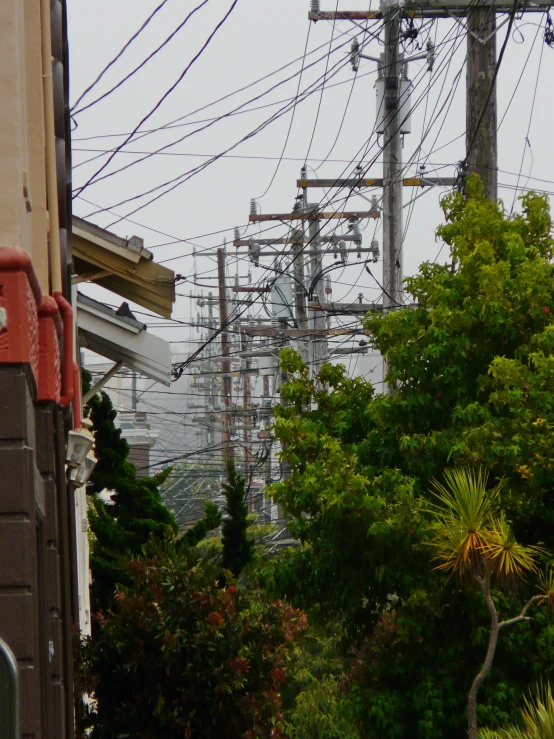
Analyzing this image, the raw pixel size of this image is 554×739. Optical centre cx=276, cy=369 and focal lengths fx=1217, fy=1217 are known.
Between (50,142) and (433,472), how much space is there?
464cm

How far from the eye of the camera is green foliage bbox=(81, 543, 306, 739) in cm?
977

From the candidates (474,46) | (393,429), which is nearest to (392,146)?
(474,46)

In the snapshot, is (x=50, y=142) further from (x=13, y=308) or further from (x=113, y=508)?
(x=113, y=508)

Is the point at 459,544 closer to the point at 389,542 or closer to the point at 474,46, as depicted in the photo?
the point at 389,542

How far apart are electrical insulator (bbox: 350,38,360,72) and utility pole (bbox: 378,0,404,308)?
1.50ft

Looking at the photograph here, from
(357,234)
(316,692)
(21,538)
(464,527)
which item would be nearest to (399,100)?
(464,527)

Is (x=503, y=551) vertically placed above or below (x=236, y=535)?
above

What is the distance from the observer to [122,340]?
46.5ft

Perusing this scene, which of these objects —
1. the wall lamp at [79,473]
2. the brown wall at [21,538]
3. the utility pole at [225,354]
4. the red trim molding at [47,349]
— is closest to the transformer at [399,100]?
the wall lamp at [79,473]

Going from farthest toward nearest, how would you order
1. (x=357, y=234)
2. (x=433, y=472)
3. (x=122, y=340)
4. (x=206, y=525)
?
(x=357, y=234)
(x=206, y=525)
(x=122, y=340)
(x=433, y=472)

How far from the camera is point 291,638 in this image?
415 inches

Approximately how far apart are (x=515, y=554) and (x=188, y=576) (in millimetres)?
2871

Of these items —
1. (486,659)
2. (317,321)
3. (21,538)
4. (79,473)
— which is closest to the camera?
(21,538)


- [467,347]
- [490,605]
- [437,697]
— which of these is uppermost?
[467,347]
